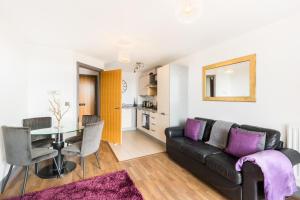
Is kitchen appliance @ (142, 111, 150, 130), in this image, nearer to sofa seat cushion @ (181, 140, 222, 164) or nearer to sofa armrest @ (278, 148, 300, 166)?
sofa seat cushion @ (181, 140, 222, 164)

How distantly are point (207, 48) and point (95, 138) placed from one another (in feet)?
9.58

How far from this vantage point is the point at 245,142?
2.01 meters

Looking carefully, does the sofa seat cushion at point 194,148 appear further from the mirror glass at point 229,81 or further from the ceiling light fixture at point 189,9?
the ceiling light fixture at point 189,9

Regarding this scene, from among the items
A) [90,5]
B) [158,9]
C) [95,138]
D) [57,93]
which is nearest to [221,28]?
[158,9]

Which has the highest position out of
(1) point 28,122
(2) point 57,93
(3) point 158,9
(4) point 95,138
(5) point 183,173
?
(3) point 158,9

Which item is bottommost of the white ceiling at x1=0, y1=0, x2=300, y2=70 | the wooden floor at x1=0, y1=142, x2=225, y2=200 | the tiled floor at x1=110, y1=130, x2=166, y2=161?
the wooden floor at x1=0, y1=142, x2=225, y2=200

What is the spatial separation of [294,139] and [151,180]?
6.69ft

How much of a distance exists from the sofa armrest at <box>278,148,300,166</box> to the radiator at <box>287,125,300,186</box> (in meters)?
0.09

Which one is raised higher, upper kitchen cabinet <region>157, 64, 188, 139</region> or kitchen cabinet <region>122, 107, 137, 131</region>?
upper kitchen cabinet <region>157, 64, 188, 139</region>

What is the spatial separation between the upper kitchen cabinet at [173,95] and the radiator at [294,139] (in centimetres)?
204

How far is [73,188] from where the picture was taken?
2086 millimetres

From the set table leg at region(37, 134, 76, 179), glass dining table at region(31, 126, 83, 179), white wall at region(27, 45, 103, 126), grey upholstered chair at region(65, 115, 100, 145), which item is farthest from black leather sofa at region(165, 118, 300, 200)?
white wall at region(27, 45, 103, 126)

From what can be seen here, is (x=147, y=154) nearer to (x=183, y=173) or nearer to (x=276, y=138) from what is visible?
(x=183, y=173)

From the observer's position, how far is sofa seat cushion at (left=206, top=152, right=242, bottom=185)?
172 centimetres
